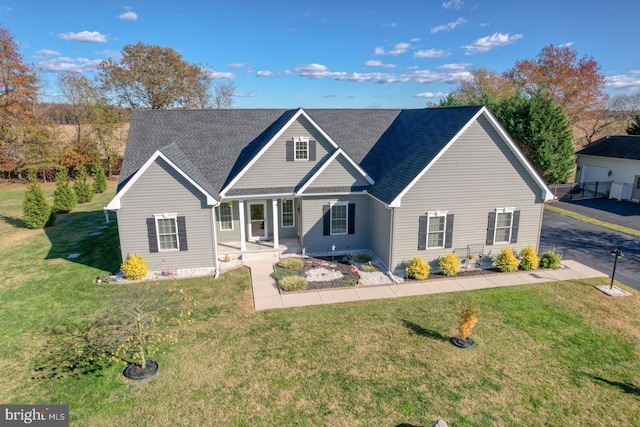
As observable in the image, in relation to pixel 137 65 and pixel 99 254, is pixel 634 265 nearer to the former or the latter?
pixel 99 254

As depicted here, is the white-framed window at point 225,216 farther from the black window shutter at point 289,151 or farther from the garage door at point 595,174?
the garage door at point 595,174

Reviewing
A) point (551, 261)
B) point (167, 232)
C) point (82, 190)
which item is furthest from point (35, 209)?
point (551, 261)

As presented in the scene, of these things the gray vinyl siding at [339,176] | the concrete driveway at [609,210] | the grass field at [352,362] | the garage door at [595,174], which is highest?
the gray vinyl siding at [339,176]

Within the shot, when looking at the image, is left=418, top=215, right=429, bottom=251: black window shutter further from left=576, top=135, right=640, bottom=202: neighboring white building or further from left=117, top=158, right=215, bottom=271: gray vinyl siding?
left=576, top=135, right=640, bottom=202: neighboring white building

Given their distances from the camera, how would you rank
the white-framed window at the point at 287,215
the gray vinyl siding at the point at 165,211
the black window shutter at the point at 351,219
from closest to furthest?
the gray vinyl siding at the point at 165,211, the black window shutter at the point at 351,219, the white-framed window at the point at 287,215

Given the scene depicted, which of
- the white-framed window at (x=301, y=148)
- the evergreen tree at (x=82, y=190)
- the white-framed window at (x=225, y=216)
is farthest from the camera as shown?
the evergreen tree at (x=82, y=190)

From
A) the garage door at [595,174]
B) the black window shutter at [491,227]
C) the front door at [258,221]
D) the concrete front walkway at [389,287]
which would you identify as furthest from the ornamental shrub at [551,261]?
the garage door at [595,174]
